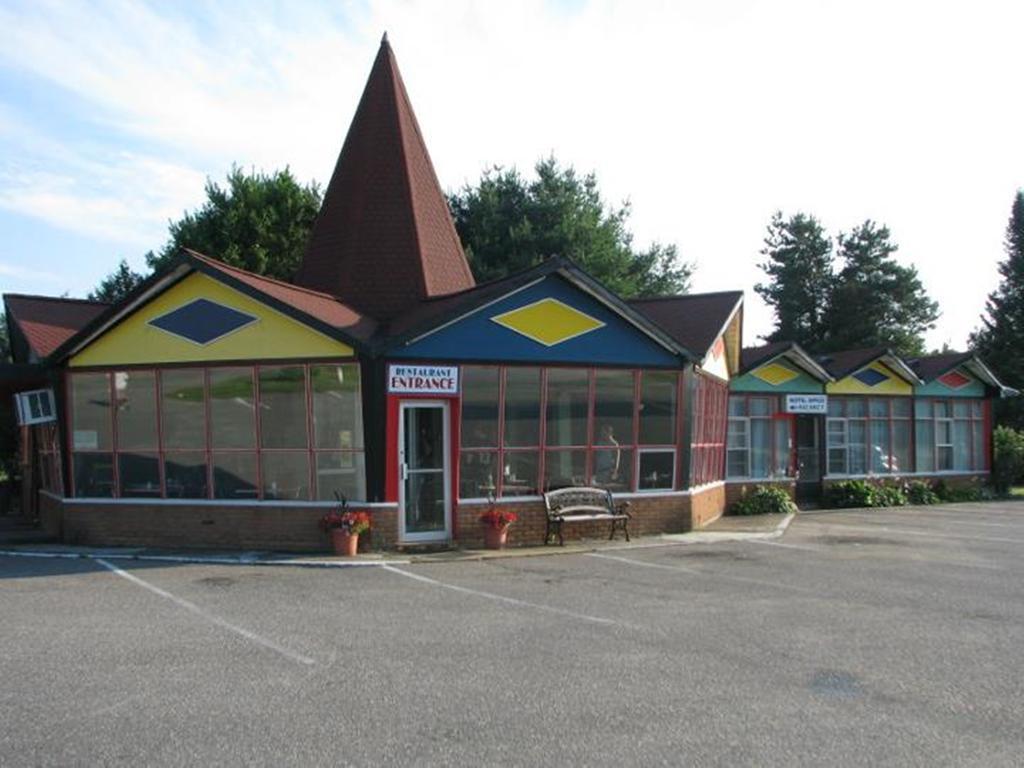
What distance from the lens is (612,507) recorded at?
16.1 m

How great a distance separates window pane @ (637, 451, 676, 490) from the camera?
16766mm

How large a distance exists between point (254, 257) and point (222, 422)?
65.9 ft

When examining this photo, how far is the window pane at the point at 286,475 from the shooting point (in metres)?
14.8

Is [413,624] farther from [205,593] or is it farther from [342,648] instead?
[205,593]

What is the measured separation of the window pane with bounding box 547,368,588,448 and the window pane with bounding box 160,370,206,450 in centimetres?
578

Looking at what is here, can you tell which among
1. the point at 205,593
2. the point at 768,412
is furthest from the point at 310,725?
the point at 768,412

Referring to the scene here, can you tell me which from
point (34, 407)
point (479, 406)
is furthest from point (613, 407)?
point (34, 407)

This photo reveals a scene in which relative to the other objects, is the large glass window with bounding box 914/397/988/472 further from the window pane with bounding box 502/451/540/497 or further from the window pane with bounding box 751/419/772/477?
the window pane with bounding box 502/451/540/497

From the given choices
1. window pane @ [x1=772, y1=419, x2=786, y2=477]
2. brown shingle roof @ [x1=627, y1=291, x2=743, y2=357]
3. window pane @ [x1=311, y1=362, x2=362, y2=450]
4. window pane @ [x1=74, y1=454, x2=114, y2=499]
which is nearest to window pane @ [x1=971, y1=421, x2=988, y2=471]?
window pane @ [x1=772, y1=419, x2=786, y2=477]

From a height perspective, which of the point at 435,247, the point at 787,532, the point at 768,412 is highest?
the point at 435,247

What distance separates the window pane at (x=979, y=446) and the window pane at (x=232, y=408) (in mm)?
23927

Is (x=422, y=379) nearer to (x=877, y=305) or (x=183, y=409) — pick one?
(x=183, y=409)

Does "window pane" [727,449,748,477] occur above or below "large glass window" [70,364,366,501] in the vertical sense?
below

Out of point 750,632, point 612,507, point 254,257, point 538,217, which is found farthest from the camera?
point 538,217
